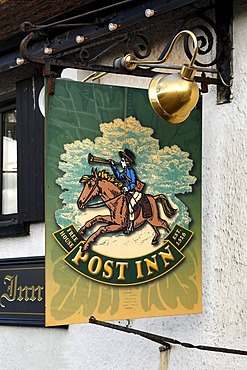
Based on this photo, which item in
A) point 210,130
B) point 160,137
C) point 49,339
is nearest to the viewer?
point 160,137

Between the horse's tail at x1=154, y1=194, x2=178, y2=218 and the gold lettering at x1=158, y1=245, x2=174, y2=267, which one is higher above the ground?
the horse's tail at x1=154, y1=194, x2=178, y2=218

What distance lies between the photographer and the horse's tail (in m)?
4.69

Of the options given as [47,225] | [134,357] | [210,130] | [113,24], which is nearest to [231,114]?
[210,130]

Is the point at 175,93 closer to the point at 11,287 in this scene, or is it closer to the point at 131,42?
the point at 131,42

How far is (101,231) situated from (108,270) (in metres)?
0.19

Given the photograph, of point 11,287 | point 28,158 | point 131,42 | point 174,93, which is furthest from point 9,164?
point 174,93

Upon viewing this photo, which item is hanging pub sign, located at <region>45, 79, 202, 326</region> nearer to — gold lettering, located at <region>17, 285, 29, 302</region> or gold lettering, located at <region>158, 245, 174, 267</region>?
gold lettering, located at <region>158, 245, 174, 267</region>

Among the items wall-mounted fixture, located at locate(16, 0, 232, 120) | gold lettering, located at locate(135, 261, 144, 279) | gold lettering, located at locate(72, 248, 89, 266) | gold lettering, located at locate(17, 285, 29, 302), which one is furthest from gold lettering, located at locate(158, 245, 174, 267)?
gold lettering, located at locate(17, 285, 29, 302)

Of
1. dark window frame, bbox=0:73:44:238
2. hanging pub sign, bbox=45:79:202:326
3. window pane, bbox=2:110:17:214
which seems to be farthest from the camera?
window pane, bbox=2:110:17:214

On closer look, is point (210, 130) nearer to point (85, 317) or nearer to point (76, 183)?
point (76, 183)

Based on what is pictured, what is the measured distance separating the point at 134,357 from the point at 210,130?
1404 mm

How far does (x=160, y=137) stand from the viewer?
4.73 metres

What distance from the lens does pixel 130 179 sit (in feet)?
15.1

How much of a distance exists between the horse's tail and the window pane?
8.22 feet
